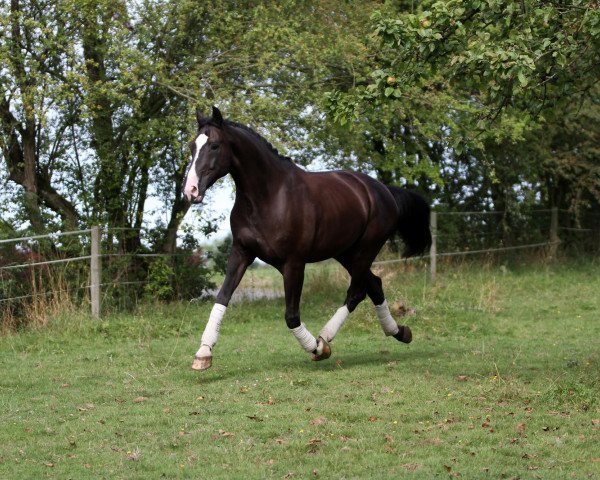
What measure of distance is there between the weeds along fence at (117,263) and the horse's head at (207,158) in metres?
4.78

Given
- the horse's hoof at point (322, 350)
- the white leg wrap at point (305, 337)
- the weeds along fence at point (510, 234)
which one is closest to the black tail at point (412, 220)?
the horse's hoof at point (322, 350)

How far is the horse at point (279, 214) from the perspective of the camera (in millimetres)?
9195

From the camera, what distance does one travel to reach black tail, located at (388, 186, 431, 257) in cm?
1129

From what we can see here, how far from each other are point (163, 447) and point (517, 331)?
735 cm

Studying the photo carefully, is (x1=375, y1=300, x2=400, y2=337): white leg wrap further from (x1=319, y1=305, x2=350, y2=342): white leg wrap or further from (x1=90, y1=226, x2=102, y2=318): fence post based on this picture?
(x1=90, y1=226, x2=102, y2=318): fence post

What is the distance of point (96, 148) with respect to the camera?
1574 centimetres

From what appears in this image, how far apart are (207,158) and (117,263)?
252 inches

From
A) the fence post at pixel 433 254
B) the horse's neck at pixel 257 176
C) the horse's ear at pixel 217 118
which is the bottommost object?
the fence post at pixel 433 254

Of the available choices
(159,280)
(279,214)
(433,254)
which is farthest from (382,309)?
(433,254)

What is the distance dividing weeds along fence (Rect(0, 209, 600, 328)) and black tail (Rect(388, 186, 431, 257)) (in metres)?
4.67

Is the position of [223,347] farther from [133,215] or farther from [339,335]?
[133,215]

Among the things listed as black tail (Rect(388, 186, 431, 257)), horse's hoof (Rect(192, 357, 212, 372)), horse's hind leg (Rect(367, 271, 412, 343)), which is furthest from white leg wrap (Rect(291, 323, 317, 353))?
black tail (Rect(388, 186, 431, 257))

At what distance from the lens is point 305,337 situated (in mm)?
9789

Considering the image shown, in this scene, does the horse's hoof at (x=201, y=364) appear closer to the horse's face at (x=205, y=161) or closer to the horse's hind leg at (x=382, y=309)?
the horse's face at (x=205, y=161)
